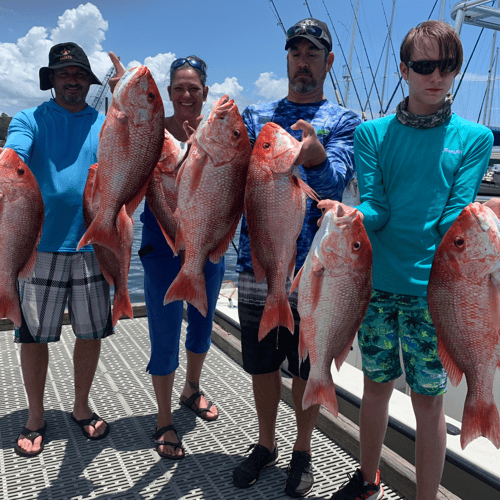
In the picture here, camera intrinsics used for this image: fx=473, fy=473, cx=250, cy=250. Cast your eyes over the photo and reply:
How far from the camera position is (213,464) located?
3375 millimetres

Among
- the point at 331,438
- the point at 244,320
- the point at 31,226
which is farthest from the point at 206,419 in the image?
the point at 31,226

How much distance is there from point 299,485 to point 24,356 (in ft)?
7.11

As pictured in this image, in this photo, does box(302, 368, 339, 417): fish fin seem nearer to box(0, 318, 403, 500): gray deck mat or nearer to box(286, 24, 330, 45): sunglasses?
box(0, 318, 403, 500): gray deck mat

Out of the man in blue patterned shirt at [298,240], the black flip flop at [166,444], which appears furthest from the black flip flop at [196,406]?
the man in blue patterned shirt at [298,240]

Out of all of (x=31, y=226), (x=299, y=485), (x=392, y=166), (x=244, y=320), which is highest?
(x=392, y=166)

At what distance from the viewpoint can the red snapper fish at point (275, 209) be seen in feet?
6.72

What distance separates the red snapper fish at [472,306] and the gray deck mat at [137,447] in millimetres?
1452

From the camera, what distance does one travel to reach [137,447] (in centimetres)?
354

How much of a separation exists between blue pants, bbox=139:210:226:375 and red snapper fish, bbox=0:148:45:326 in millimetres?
983

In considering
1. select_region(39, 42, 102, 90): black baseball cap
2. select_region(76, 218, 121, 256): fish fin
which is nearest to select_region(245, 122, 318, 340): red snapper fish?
select_region(76, 218, 121, 256): fish fin

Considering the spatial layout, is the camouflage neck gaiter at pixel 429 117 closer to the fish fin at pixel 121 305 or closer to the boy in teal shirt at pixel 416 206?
the boy in teal shirt at pixel 416 206

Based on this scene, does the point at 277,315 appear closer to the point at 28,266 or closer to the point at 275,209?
the point at 275,209

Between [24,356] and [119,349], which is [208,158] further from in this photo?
[119,349]

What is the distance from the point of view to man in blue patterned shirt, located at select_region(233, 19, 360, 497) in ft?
9.00
